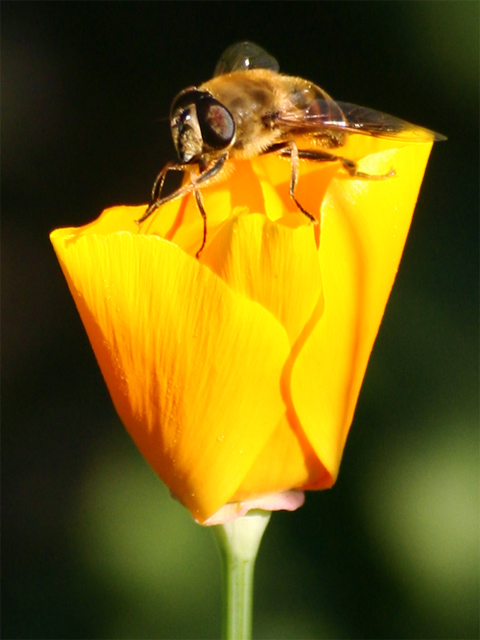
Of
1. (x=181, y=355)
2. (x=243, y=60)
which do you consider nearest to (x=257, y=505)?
(x=181, y=355)

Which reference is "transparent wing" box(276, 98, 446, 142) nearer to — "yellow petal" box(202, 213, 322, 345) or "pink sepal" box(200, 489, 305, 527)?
"yellow petal" box(202, 213, 322, 345)

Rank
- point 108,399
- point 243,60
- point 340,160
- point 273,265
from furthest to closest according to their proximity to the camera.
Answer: point 108,399
point 243,60
point 340,160
point 273,265

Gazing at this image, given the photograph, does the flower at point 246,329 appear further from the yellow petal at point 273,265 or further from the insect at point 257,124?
the insect at point 257,124

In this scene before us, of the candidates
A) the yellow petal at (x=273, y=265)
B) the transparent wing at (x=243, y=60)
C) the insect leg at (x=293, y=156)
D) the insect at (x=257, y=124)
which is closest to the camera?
the yellow petal at (x=273, y=265)

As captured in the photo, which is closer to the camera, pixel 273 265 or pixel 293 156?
pixel 273 265

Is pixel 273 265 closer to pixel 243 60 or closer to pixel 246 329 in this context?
pixel 246 329

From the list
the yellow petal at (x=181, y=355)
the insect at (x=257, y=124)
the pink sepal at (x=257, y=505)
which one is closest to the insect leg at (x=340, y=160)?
the insect at (x=257, y=124)

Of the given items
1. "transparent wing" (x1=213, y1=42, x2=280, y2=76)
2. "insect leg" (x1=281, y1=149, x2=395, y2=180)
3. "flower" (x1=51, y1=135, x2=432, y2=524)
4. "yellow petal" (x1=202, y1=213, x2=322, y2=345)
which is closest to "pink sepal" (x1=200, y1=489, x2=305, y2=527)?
"flower" (x1=51, y1=135, x2=432, y2=524)
